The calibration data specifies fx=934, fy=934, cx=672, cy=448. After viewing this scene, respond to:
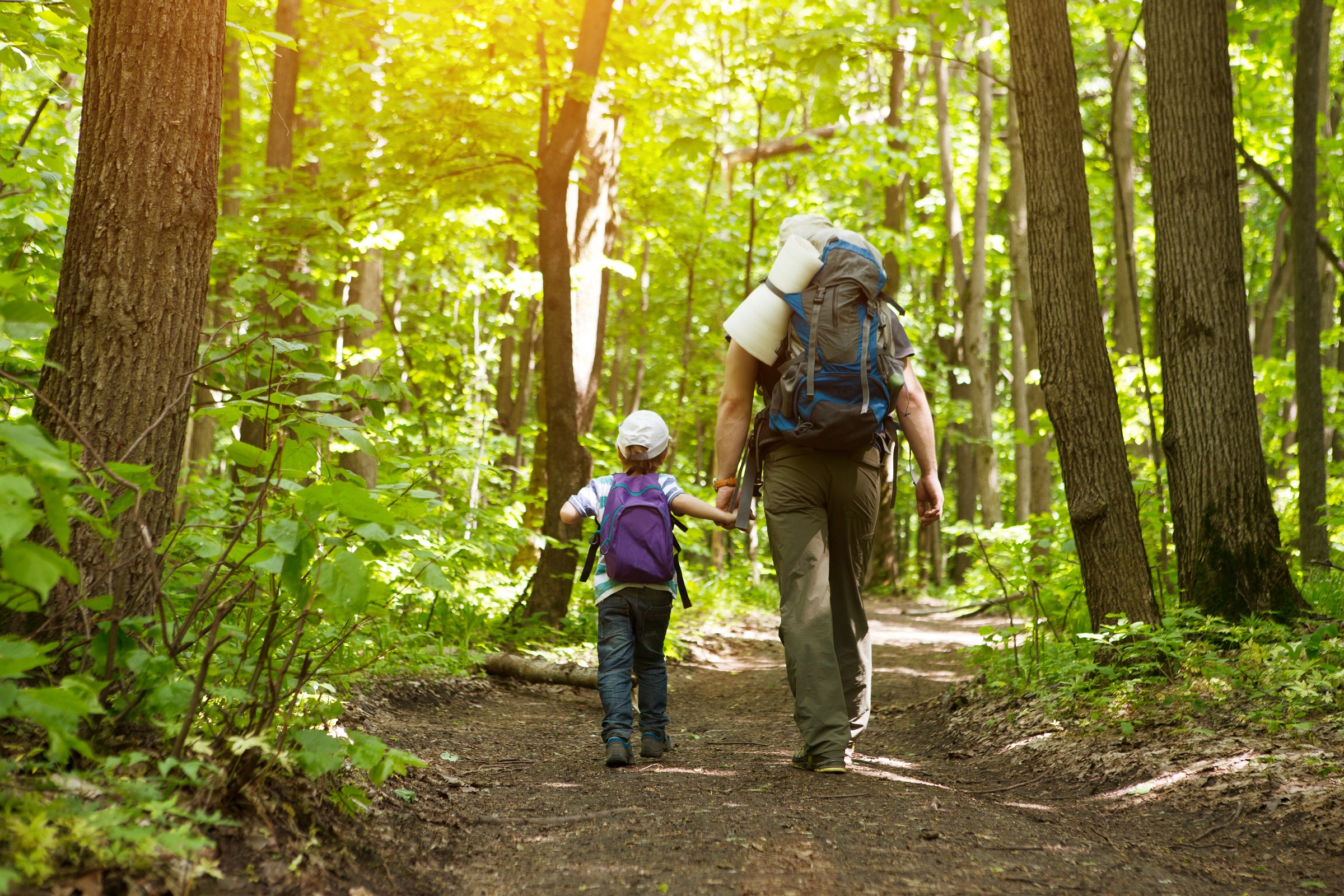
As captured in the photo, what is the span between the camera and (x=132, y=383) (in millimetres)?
2943

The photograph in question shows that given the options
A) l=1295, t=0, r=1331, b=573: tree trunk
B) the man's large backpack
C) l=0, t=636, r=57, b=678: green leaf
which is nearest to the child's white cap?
the man's large backpack

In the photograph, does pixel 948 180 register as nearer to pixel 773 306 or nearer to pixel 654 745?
pixel 773 306

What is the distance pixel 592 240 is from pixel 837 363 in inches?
296

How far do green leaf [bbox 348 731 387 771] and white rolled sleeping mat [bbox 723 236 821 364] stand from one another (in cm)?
219

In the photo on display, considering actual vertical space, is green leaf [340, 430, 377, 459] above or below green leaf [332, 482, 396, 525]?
Answer: above

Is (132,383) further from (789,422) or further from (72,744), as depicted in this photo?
(789,422)

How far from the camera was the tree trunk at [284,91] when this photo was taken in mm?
10031

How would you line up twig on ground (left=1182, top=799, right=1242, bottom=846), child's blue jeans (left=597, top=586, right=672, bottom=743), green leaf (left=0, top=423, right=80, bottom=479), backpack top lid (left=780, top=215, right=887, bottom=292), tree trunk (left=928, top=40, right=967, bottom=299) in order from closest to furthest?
green leaf (left=0, top=423, right=80, bottom=479), twig on ground (left=1182, top=799, right=1242, bottom=846), backpack top lid (left=780, top=215, right=887, bottom=292), child's blue jeans (left=597, top=586, right=672, bottom=743), tree trunk (left=928, top=40, right=967, bottom=299)

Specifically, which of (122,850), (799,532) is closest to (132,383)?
(122,850)

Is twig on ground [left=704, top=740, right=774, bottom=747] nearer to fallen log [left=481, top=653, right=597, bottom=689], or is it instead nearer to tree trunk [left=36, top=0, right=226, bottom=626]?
fallen log [left=481, top=653, right=597, bottom=689]

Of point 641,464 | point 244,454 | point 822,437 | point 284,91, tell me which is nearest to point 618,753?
point 641,464

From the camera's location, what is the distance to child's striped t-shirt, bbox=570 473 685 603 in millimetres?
4703

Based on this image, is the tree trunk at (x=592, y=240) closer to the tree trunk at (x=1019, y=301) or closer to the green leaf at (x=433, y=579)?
the tree trunk at (x=1019, y=301)

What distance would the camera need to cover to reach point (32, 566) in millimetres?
1834
